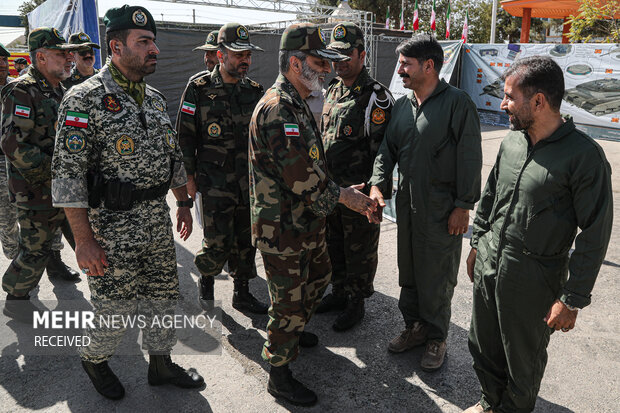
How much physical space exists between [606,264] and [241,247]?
3.66m

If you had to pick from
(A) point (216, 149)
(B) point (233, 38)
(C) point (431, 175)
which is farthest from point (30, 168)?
(C) point (431, 175)

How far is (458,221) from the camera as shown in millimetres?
2744

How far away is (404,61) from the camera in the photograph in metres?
2.80

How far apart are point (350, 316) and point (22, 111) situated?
2.92 meters

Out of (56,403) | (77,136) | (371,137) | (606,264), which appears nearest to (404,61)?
(371,137)

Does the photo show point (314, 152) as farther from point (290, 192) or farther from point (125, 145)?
point (125, 145)

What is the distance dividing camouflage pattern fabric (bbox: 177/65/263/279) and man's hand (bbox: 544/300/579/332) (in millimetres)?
2380

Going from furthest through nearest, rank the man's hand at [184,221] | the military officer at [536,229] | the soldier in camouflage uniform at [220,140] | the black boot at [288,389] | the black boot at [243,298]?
the black boot at [243,298] < the soldier in camouflage uniform at [220,140] < the man's hand at [184,221] < the black boot at [288,389] < the military officer at [536,229]

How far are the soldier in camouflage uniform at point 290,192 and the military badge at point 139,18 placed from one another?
0.75 metres

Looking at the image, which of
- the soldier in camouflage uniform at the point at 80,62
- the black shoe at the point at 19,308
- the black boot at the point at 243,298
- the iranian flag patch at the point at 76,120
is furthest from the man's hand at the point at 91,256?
the soldier in camouflage uniform at the point at 80,62

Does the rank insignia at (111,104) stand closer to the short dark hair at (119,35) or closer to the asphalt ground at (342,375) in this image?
the short dark hair at (119,35)

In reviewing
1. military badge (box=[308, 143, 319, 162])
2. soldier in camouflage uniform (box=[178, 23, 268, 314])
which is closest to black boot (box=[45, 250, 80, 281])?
soldier in camouflage uniform (box=[178, 23, 268, 314])

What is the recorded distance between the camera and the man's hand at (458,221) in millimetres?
2729

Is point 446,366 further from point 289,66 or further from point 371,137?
point 289,66
